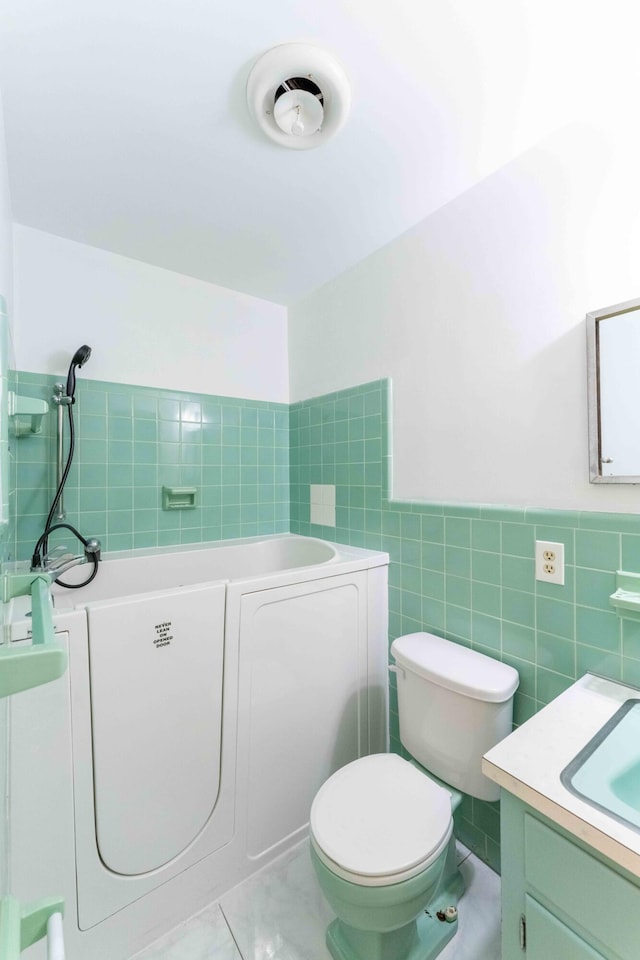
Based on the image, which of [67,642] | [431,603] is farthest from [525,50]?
[67,642]

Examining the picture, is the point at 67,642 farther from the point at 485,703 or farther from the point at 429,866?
the point at 485,703

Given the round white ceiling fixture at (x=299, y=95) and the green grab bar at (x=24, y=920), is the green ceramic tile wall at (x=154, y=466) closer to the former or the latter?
the round white ceiling fixture at (x=299, y=95)

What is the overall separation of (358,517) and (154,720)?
116 centimetres

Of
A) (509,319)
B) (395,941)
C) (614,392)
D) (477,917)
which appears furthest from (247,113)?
(477,917)

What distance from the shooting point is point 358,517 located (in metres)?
1.96

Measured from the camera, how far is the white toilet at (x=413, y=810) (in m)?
0.96

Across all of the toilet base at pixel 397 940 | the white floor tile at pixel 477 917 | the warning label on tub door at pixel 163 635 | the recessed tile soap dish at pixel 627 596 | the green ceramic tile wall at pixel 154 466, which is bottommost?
the white floor tile at pixel 477 917

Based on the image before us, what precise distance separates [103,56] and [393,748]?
2.58 m

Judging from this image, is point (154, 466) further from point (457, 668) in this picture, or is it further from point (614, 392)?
point (614, 392)

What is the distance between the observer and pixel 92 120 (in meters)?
1.20

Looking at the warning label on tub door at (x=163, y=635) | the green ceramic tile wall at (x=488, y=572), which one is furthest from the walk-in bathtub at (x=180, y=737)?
the green ceramic tile wall at (x=488, y=572)

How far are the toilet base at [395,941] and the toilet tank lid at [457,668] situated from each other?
644 mm

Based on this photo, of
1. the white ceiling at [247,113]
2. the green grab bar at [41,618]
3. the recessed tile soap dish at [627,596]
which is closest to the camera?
the green grab bar at [41,618]

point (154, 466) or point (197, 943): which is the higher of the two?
point (154, 466)
